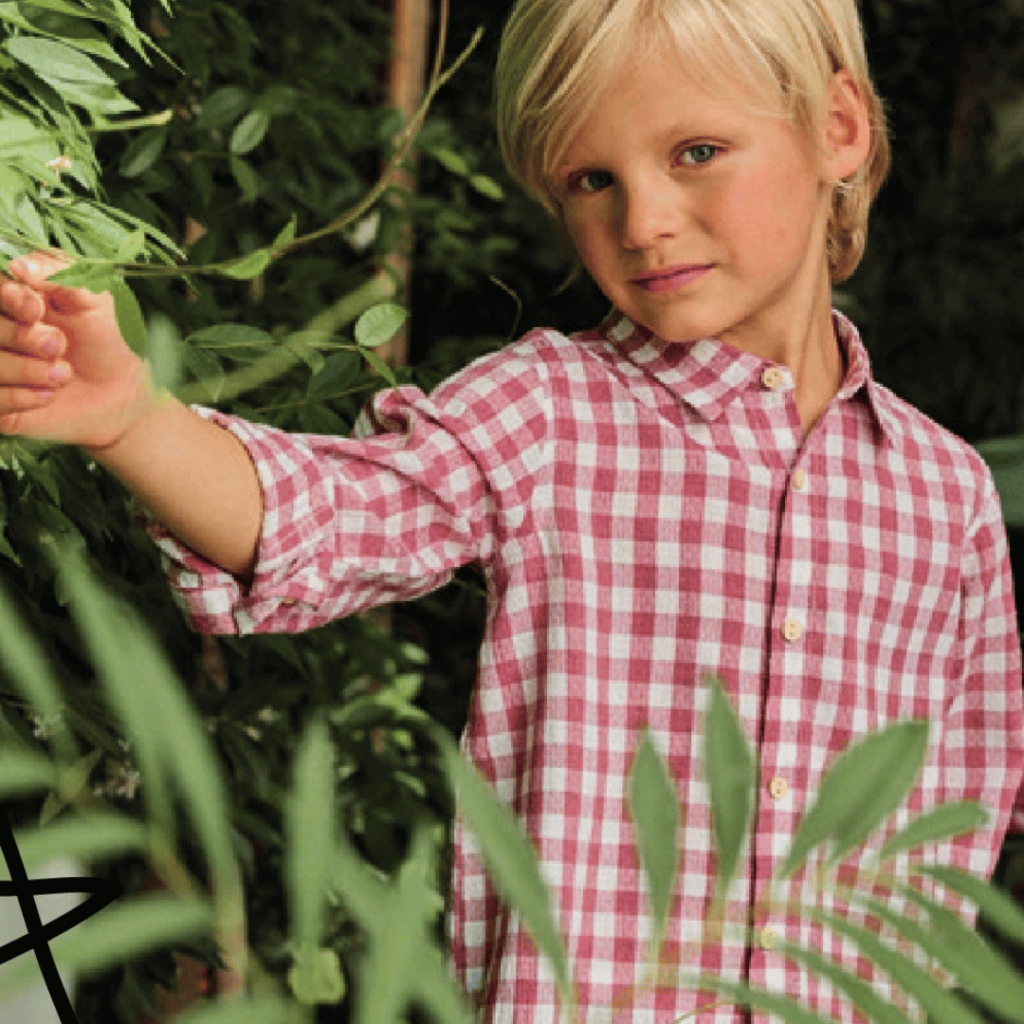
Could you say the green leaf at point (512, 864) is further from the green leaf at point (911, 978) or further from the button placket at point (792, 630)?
the button placket at point (792, 630)

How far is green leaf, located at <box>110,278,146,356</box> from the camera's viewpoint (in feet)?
1.80

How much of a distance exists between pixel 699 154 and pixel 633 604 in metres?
0.24

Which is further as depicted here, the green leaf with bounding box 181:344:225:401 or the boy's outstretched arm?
the green leaf with bounding box 181:344:225:401

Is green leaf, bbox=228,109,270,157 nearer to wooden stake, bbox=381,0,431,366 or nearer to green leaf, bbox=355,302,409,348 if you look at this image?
green leaf, bbox=355,302,409,348

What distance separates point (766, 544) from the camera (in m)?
0.85

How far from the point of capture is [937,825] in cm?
30

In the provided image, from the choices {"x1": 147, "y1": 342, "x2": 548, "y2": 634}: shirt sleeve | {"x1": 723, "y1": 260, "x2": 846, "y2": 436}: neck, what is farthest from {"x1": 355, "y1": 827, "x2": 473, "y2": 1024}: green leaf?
{"x1": 723, "y1": 260, "x2": 846, "y2": 436}: neck

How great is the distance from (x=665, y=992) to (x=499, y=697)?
0.18 m

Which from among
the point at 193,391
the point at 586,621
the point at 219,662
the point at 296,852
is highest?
the point at 296,852

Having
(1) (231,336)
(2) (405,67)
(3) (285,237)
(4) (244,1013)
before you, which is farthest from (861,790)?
(2) (405,67)

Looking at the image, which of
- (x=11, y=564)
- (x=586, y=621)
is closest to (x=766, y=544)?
(x=586, y=621)

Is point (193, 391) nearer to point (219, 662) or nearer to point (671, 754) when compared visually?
point (671, 754)

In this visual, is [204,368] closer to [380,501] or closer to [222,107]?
[380,501]

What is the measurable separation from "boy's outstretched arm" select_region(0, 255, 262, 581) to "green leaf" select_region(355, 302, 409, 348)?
94 millimetres
